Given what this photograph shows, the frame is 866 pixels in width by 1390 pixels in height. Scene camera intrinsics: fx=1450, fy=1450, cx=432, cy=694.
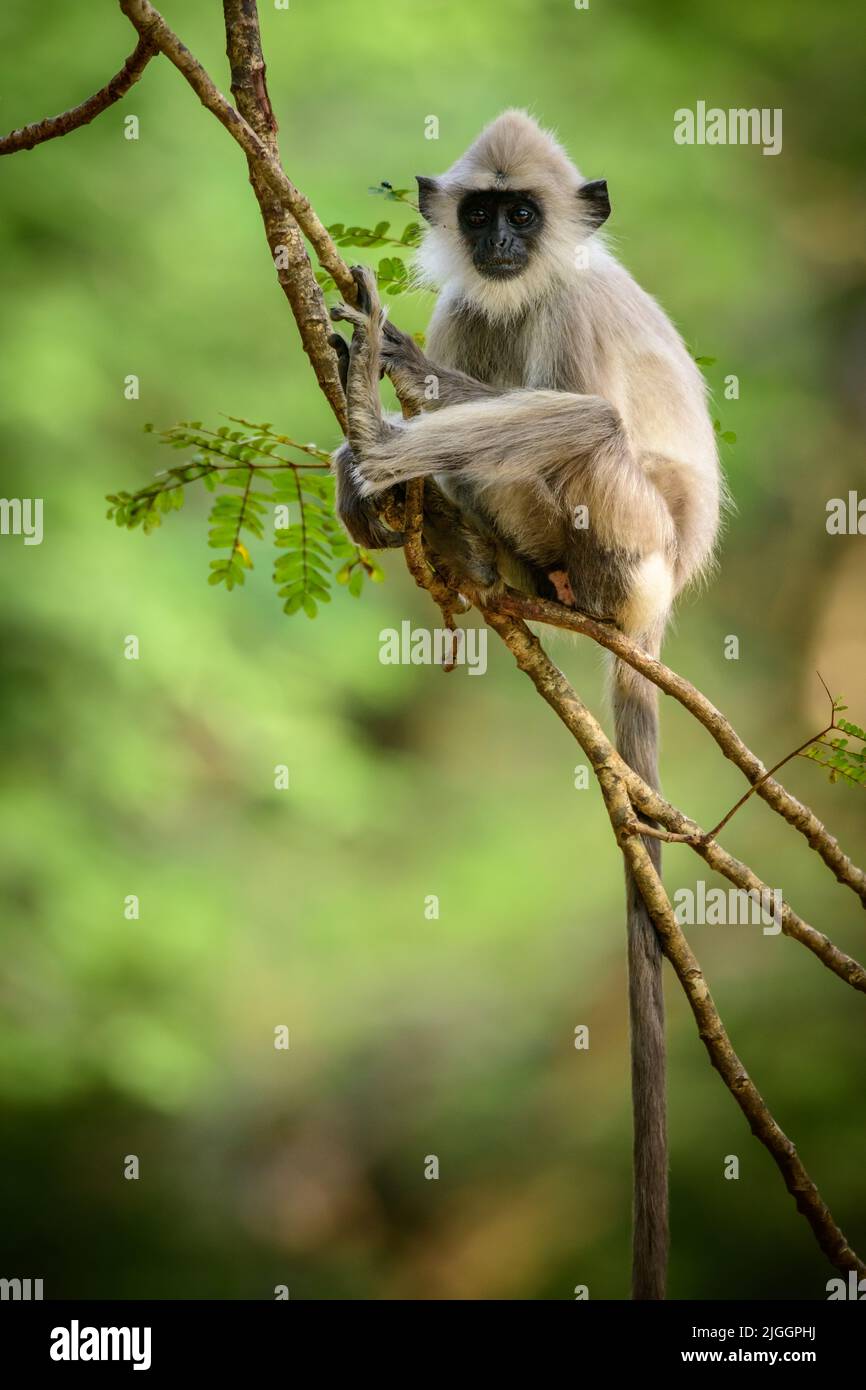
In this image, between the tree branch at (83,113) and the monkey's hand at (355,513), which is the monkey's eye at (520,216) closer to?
the monkey's hand at (355,513)

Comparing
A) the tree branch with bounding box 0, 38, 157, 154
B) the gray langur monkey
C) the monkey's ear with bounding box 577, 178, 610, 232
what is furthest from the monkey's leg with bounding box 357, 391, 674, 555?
the tree branch with bounding box 0, 38, 157, 154

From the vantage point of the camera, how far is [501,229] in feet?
12.3

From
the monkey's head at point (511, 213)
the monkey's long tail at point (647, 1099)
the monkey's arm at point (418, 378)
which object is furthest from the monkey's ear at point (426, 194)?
the monkey's long tail at point (647, 1099)

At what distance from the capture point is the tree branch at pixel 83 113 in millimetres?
3062

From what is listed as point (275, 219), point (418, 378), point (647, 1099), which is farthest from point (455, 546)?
point (647, 1099)

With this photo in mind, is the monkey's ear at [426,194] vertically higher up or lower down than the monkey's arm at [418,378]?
higher up

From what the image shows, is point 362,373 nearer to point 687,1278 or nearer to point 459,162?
point 459,162

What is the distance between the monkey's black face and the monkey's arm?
53 cm

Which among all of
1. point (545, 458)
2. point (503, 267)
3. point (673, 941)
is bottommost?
point (673, 941)

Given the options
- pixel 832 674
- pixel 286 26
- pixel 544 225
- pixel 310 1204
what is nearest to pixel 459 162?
pixel 544 225

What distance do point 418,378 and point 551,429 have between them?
1.09 feet

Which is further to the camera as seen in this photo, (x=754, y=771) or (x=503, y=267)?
(x=503, y=267)

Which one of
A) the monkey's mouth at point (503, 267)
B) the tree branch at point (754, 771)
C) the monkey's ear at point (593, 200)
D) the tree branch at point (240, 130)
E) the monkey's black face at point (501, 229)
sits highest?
the monkey's ear at point (593, 200)

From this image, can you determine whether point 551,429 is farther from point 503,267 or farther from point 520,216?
point 520,216
